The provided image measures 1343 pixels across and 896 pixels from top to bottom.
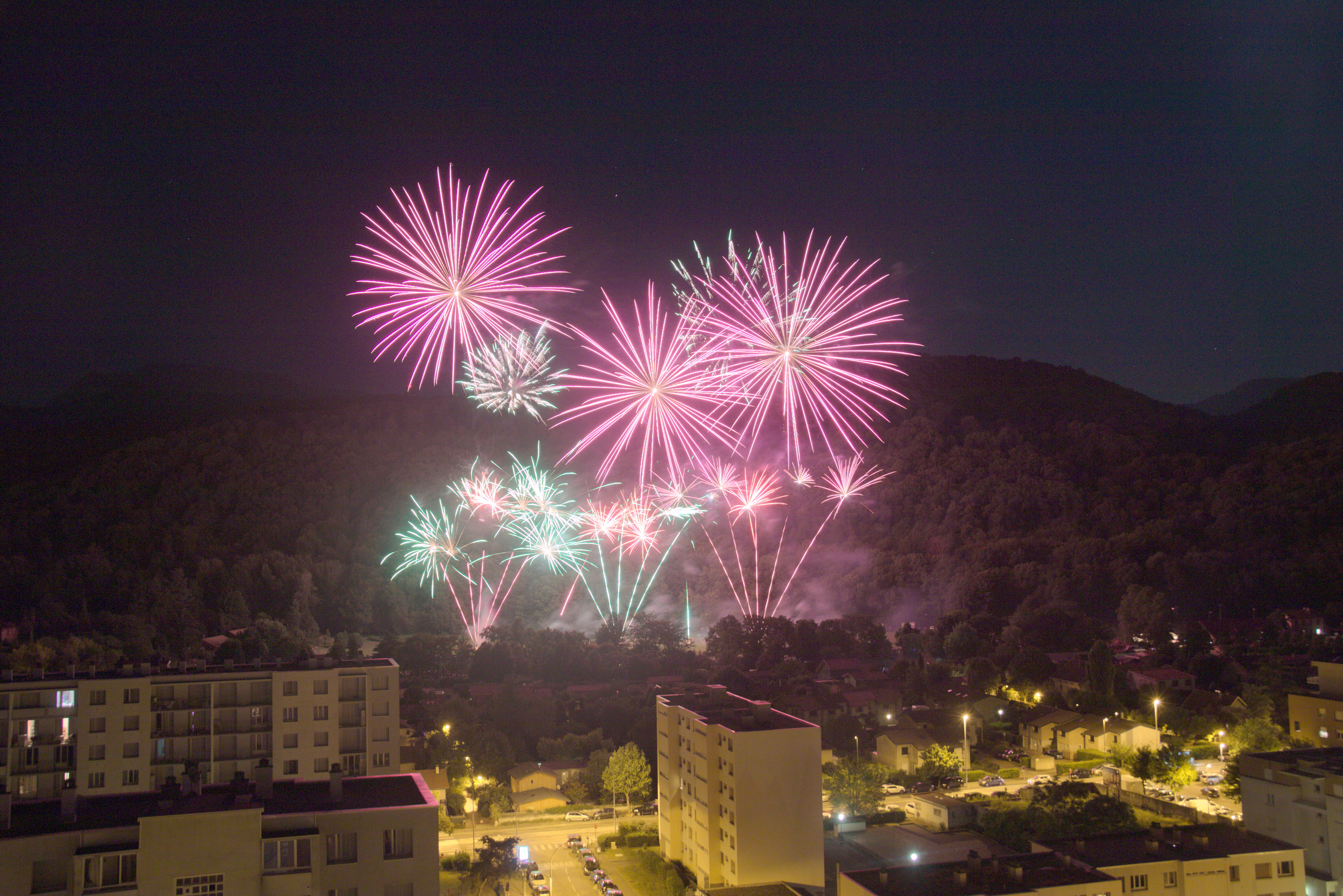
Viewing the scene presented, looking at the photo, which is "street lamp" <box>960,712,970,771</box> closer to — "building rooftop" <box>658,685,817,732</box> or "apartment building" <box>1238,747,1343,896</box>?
"apartment building" <box>1238,747,1343,896</box>

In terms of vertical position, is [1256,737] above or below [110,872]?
below

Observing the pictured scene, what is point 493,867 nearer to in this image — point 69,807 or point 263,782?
point 263,782

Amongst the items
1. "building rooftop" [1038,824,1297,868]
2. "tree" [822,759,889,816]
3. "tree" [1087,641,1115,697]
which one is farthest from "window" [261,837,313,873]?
"tree" [1087,641,1115,697]

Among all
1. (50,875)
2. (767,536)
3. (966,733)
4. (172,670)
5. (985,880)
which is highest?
(767,536)

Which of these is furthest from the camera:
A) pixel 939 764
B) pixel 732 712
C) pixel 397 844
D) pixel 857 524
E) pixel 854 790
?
pixel 857 524

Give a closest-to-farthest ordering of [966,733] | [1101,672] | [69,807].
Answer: [69,807]
[966,733]
[1101,672]

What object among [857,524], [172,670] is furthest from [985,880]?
[857,524]
